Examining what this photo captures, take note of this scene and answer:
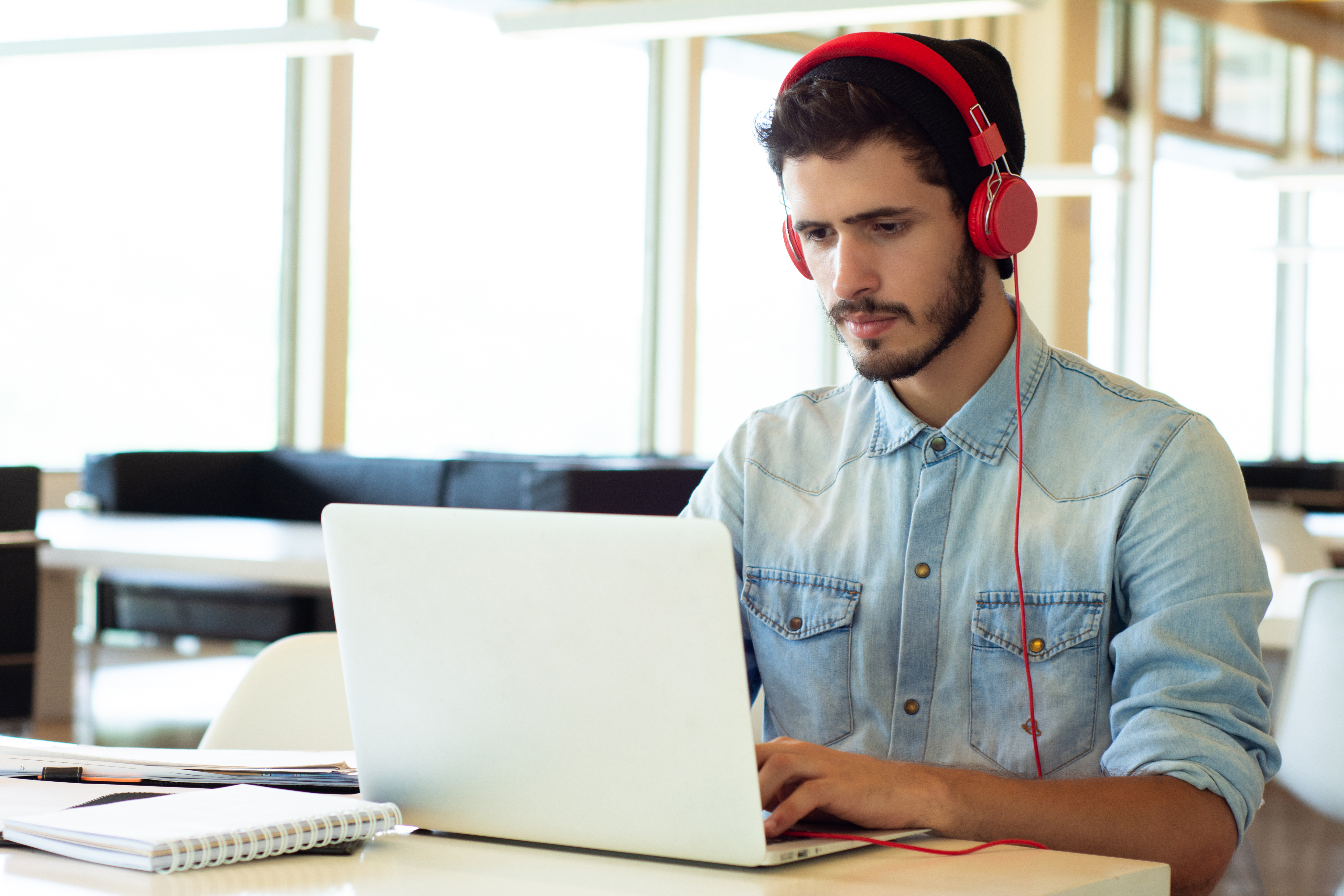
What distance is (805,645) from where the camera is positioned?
4.33 ft

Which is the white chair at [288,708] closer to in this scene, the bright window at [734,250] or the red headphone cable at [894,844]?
the red headphone cable at [894,844]

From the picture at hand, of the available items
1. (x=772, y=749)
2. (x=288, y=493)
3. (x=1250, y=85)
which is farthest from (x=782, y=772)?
(x=1250, y=85)

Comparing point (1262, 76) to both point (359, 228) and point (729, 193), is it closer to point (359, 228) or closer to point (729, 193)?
point (729, 193)

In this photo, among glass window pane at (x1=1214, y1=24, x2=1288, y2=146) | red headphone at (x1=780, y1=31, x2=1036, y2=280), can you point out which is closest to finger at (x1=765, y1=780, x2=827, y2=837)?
red headphone at (x1=780, y1=31, x2=1036, y2=280)

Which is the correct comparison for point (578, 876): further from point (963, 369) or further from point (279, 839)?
point (963, 369)

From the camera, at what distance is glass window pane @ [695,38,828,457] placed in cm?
728

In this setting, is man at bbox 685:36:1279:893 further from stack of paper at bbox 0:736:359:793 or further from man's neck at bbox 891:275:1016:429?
stack of paper at bbox 0:736:359:793

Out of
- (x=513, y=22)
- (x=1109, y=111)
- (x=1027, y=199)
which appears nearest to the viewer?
(x=1027, y=199)

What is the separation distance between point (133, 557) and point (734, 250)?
453 cm

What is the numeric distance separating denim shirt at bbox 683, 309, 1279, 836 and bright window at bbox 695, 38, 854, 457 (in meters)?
5.79

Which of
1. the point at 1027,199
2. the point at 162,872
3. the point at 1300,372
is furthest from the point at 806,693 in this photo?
the point at 1300,372

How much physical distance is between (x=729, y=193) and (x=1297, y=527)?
4082 mm

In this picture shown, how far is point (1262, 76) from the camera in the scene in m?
10.1

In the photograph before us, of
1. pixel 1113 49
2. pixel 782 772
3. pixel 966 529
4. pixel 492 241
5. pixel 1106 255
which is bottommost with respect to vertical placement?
pixel 782 772
